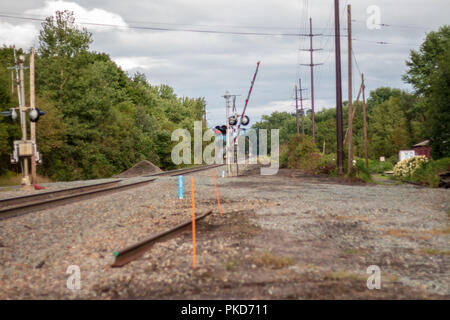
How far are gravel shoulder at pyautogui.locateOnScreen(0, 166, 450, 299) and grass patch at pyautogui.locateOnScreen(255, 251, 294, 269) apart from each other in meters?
0.02

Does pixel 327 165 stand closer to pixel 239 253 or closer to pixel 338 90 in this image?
pixel 338 90

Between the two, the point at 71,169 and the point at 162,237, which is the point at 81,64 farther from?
the point at 162,237

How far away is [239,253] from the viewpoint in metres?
6.68

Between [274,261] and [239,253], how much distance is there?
770mm

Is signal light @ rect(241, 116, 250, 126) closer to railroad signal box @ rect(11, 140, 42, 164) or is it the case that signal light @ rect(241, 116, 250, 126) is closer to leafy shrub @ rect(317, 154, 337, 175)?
leafy shrub @ rect(317, 154, 337, 175)

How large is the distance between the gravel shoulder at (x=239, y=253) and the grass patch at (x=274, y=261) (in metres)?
0.02

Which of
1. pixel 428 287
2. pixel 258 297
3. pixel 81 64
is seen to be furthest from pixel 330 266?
pixel 81 64

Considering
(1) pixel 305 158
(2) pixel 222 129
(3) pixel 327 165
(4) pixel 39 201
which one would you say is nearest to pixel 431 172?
(3) pixel 327 165

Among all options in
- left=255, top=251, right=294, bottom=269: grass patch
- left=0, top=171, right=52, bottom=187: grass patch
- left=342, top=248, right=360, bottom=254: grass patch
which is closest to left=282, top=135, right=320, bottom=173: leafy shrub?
left=0, top=171, right=52, bottom=187: grass patch

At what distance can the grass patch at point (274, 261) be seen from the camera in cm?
599

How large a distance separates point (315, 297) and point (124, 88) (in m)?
67.7

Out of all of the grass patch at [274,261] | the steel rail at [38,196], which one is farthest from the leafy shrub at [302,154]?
the grass patch at [274,261]

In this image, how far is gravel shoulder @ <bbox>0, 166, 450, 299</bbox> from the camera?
5.08 metres
